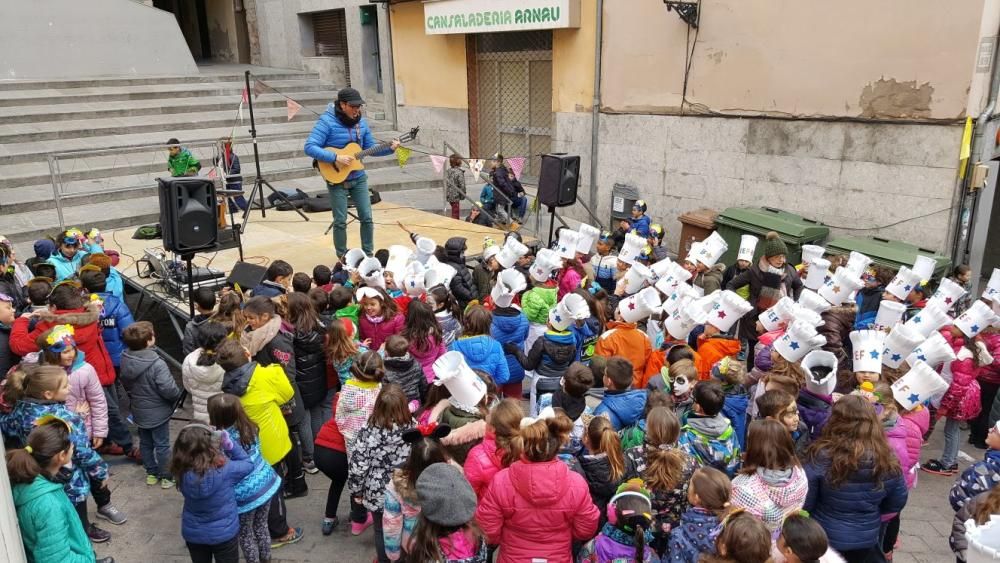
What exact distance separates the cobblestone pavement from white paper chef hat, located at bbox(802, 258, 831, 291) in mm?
2166

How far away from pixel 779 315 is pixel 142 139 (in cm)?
1271

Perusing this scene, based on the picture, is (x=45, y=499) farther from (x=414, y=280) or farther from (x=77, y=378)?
(x=414, y=280)

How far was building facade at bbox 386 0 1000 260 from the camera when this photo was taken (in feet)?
29.1

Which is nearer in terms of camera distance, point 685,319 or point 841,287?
point 685,319

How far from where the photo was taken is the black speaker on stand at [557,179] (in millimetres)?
9305

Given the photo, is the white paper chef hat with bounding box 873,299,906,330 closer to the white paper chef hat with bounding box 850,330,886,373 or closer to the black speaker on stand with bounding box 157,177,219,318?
the white paper chef hat with bounding box 850,330,886,373

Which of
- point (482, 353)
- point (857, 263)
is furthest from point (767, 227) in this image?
point (482, 353)

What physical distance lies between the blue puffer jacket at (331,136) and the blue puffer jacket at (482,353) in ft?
13.0

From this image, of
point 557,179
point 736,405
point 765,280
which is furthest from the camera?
point 557,179

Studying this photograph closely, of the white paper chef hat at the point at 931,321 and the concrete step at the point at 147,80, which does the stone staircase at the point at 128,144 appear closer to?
the concrete step at the point at 147,80

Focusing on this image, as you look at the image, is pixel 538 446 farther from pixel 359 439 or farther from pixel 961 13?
pixel 961 13

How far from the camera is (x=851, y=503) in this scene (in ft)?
11.8

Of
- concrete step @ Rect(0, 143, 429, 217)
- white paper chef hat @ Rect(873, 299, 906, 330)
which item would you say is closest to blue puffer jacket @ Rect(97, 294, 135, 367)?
concrete step @ Rect(0, 143, 429, 217)

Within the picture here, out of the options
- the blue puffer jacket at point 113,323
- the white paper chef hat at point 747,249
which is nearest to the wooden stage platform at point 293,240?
the blue puffer jacket at point 113,323
